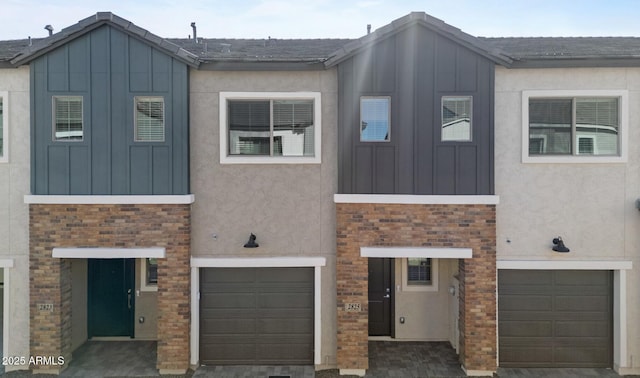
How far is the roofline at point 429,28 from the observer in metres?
7.50

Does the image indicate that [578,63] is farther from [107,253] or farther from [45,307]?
[45,307]

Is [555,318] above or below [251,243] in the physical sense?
below

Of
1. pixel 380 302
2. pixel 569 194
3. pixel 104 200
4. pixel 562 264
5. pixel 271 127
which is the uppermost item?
pixel 271 127

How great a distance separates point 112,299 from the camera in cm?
934

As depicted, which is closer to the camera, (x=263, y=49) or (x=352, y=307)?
(x=352, y=307)

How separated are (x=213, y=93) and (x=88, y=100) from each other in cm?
247

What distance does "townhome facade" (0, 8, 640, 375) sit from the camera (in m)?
7.66

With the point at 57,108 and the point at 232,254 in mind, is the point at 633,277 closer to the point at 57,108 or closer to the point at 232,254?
the point at 232,254

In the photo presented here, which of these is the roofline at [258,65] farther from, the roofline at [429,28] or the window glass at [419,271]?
the window glass at [419,271]

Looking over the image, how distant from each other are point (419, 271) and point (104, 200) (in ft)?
23.5

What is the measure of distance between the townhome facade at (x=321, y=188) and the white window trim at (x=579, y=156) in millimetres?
38

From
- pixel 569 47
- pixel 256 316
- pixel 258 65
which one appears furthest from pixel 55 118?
pixel 569 47

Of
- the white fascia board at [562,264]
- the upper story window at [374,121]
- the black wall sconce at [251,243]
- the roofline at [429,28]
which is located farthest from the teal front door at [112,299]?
the white fascia board at [562,264]

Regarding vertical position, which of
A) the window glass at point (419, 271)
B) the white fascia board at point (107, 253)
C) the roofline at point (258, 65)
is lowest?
the window glass at point (419, 271)
